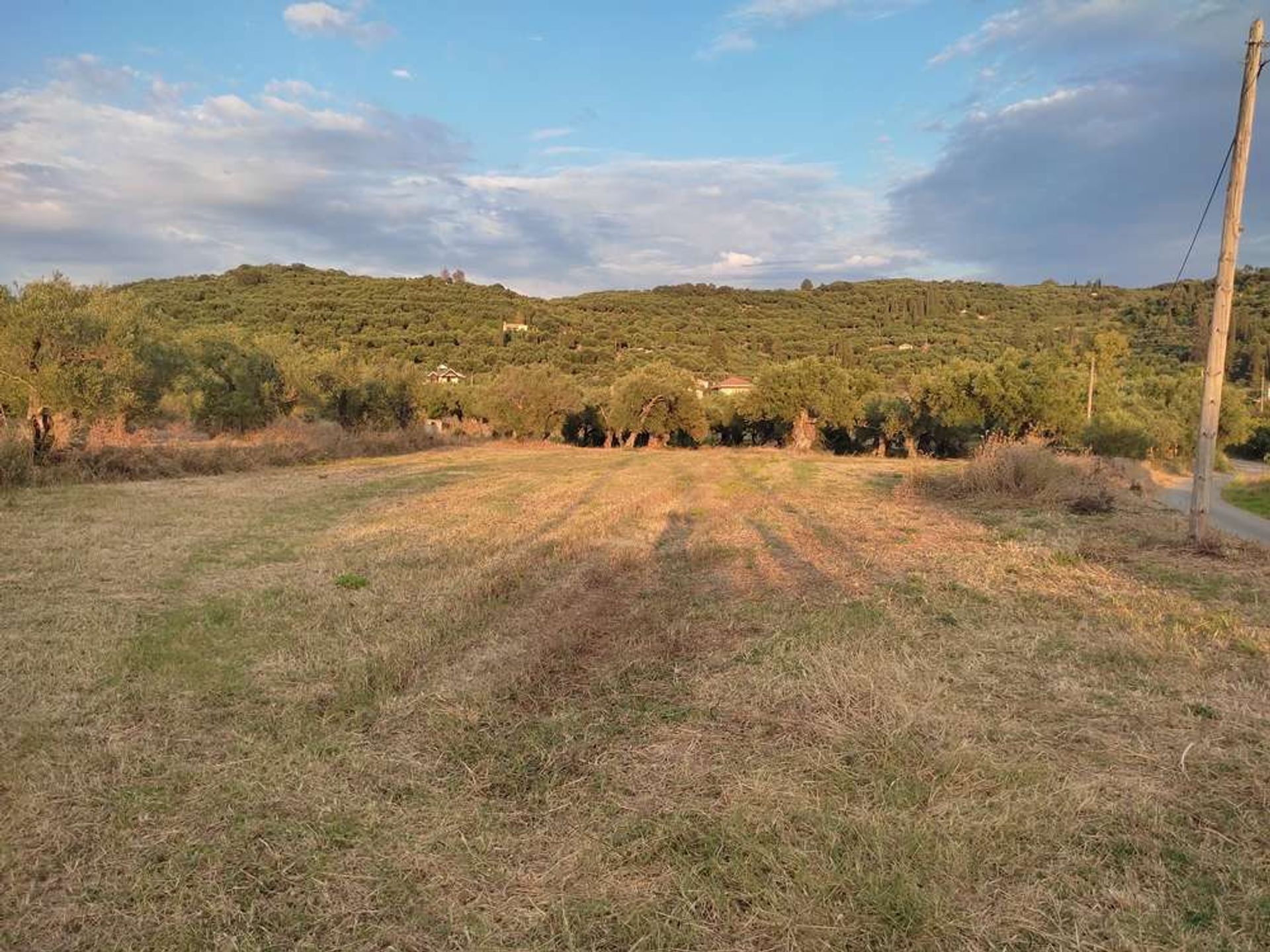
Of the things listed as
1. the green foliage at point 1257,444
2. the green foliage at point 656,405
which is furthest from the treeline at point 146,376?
the green foliage at point 1257,444

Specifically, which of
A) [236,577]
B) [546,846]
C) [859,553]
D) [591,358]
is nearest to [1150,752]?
[546,846]

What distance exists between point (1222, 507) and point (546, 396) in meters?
32.9

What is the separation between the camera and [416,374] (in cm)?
4091

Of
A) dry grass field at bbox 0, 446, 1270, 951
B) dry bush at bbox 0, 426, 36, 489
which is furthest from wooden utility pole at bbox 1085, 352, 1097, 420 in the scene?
dry bush at bbox 0, 426, 36, 489

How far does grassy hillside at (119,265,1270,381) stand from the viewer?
6600cm

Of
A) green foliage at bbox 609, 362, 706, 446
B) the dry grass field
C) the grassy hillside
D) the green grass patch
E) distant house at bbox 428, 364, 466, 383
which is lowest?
the green grass patch

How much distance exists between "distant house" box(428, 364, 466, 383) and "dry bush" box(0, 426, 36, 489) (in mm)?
30595

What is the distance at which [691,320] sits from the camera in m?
103

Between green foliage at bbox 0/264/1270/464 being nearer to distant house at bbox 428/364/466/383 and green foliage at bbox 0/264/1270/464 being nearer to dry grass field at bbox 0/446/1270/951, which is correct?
distant house at bbox 428/364/466/383

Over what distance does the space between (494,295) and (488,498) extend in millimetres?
Answer: 81581

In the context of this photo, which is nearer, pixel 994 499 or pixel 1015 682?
pixel 1015 682

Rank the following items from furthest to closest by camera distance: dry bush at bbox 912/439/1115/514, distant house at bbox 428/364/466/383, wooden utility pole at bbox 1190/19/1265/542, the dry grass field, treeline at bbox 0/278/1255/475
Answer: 1. distant house at bbox 428/364/466/383
2. treeline at bbox 0/278/1255/475
3. dry bush at bbox 912/439/1115/514
4. wooden utility pole at bbox 1190/19/1265/542
5. the dry grass field

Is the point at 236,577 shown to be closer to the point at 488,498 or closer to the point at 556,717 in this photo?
the point at 556,717

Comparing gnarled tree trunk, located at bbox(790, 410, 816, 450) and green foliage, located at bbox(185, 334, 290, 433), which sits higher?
green foliage, located at bbox(185, 334, 290, 433)
